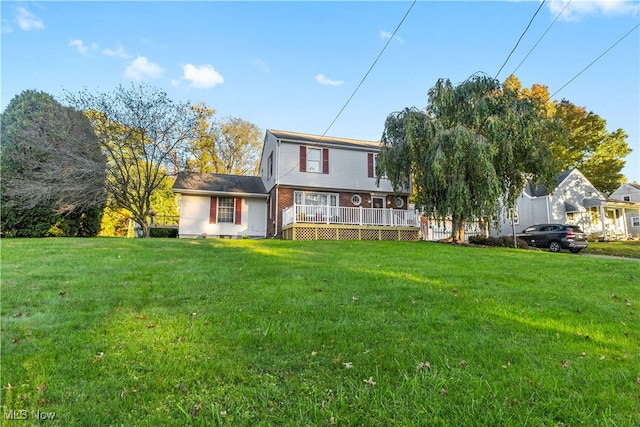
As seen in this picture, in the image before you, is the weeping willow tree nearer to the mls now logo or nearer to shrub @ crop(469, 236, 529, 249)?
shrub @ crop(469, 236, 529, 249)

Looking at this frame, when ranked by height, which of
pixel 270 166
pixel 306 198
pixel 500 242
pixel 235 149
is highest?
Result: pixel 235 149

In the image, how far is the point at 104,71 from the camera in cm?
1343

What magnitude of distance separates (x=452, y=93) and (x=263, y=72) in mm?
7615

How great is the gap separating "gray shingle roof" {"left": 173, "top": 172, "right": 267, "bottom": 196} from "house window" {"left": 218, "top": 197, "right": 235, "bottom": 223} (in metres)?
0.56

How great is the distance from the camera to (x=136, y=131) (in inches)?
653

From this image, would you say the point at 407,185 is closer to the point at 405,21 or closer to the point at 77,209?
the point at 405,21

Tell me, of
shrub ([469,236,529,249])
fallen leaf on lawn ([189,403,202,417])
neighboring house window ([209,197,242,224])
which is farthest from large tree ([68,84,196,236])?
fallen leaf on lawn ([189,403,202,417])

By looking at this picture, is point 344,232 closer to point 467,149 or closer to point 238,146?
point 467,149

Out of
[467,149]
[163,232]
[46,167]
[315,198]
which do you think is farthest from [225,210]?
[467,149]

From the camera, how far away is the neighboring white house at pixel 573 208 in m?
22.2

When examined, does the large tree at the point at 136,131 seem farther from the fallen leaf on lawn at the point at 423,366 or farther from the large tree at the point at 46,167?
the fallen leaf on lawn at the point at 423,366

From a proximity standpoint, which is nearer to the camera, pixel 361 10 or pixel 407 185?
pixel 361 10

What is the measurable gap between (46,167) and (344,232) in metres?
13.4

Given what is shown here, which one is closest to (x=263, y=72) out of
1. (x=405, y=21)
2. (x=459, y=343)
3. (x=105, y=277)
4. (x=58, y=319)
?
(x=405, y=21)
